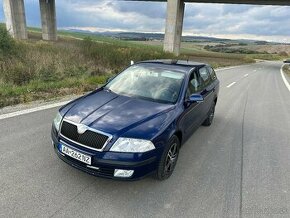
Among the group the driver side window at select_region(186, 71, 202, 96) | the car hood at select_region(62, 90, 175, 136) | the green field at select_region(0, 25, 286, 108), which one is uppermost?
the driver side window at select_region(186, 71, 202, 96)

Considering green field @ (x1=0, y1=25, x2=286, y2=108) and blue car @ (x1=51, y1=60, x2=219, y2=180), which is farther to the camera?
green field @ (x1=0, y1=25, x2=286, y2=108)

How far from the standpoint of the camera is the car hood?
10.1 ft

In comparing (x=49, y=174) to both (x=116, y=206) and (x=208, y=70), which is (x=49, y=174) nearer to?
(x=116, y=206)

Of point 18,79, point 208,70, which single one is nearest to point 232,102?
point 208,70

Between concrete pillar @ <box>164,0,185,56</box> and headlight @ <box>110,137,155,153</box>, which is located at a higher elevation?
concrete pillar @ <box>164,0,185,56</box>

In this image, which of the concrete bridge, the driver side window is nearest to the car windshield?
the driver side window

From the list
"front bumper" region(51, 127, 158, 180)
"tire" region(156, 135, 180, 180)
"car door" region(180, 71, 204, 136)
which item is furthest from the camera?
"car door" region(180, 71, 204, 136)

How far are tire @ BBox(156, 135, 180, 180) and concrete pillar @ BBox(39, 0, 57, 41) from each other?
4951 centimetres

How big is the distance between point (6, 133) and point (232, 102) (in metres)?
7.54

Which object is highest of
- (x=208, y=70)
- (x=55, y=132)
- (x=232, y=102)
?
(x=208, y=70)

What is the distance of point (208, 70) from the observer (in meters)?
6.03

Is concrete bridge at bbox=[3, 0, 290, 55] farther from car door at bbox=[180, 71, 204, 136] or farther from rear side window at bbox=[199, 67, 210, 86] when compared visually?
car door at bbox=[180, 71, 204, 136]

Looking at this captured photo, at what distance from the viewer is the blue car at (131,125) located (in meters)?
2.94

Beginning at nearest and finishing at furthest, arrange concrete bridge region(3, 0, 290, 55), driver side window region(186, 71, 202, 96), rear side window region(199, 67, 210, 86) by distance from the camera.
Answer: driver side window region(186, 71, 202, 96), rear side window region(199, 67, 210, 86), concrete bridge region(3, 0, 290, 55)
